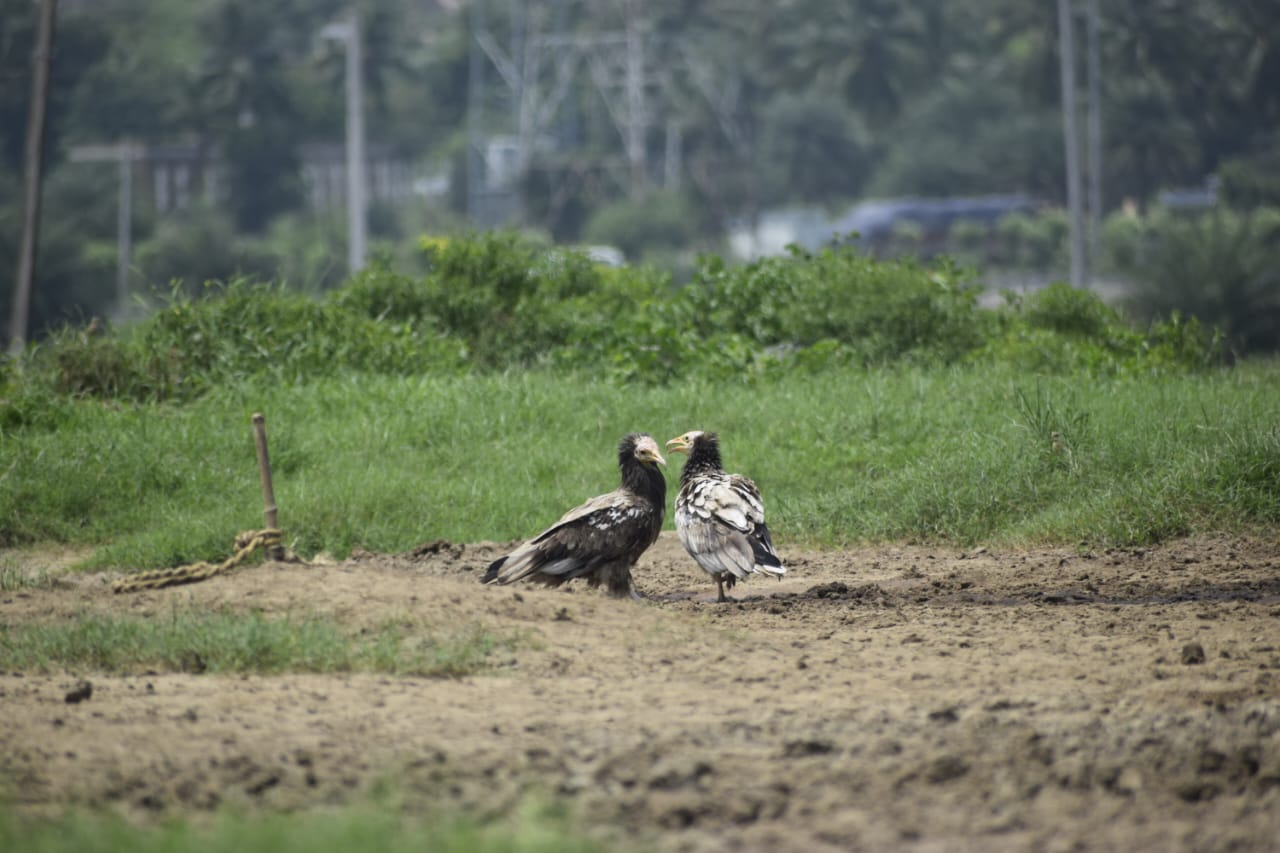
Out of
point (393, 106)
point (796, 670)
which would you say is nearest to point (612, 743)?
point (796, 670)

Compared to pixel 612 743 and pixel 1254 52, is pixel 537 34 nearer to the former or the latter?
pixel 1254 52

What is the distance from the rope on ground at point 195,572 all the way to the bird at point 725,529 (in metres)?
1.97

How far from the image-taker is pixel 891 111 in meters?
67.2

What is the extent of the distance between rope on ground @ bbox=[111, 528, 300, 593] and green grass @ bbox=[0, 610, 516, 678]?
0.72 m

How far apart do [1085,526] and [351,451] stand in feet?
17.0

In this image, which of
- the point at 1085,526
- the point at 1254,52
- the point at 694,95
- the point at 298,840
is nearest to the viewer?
the point at 298,840

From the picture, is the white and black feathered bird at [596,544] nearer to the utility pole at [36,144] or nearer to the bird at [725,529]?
the bird at [725,529]

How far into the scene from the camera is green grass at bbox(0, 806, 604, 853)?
3979 millimetres

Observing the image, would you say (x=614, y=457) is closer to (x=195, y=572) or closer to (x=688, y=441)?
(x=688, y=441)

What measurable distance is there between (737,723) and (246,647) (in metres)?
2.08

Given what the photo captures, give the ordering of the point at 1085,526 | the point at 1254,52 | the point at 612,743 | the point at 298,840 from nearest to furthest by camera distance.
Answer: the point at 298,840, the point at 612,743, the point at 1085,526, the point at 1254,52

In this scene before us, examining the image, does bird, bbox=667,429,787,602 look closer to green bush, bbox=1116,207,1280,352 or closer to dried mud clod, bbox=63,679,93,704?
dried mud clod, bbox=63,679,93,704

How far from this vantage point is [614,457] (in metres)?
11.8

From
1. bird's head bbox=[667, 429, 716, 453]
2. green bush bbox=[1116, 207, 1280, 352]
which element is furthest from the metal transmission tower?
bird's head bbox=[667, 429, 716, 453]
